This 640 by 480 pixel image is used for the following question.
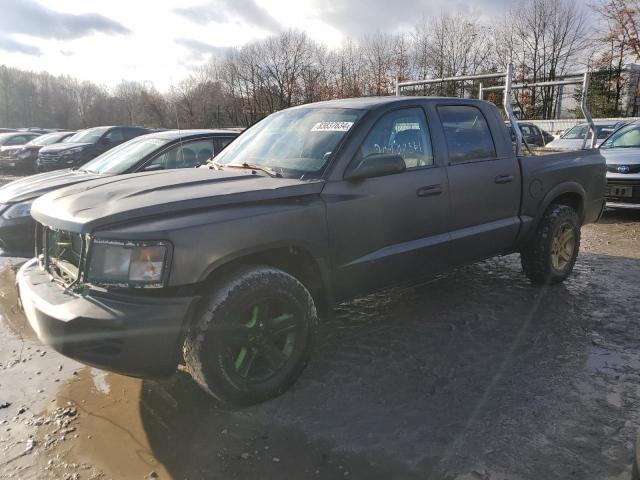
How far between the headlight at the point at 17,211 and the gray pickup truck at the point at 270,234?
7.24ft

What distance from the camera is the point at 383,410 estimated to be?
298 centimetres

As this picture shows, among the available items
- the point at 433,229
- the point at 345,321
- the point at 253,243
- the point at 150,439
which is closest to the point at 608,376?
the point at 433,229

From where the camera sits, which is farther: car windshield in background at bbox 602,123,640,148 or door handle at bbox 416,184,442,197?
car windshield in background at bbox 602,123,640,148

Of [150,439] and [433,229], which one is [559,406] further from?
[150,439]

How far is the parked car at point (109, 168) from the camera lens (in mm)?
5387

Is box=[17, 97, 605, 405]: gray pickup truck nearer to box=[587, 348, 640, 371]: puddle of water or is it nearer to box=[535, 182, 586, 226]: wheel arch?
box=[535, 182, 586, 226]: wheel arch

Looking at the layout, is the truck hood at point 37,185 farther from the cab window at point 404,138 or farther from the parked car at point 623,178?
the parked car at point 623,178

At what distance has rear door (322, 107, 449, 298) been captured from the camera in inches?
133

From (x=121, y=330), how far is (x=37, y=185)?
14.2 feet

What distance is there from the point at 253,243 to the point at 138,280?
0.66 meters

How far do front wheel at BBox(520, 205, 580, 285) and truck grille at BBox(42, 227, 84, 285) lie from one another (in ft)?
13.3

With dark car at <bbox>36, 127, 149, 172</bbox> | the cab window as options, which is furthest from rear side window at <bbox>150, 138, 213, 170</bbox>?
dark car at <bbox>36, 127, 149, 172</bbox>

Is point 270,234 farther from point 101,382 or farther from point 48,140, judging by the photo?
point 48,140

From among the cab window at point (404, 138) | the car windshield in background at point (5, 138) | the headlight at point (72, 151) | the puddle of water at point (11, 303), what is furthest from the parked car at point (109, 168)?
the car windshield in background at point (5, 138)
